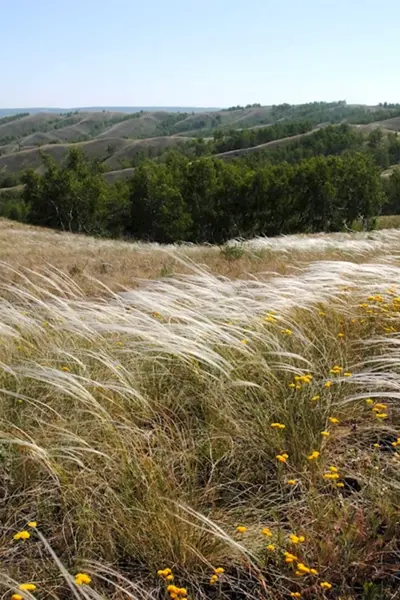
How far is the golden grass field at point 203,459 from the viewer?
1775mm

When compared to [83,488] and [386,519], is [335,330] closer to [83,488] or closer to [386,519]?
[386,519]

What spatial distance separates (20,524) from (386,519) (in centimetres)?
137

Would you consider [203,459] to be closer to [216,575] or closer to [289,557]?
[216,575]

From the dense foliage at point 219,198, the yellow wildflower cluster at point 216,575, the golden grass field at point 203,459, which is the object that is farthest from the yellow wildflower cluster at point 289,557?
the dense foliage at point 219,198

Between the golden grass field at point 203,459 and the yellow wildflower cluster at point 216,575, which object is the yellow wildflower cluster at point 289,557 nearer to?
the golden grass field at point 203,459

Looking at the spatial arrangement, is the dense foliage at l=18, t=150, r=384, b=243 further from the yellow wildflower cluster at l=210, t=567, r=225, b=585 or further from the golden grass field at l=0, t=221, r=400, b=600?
the yellow wildflower cluster at l=210, t=567, r=225, b=585

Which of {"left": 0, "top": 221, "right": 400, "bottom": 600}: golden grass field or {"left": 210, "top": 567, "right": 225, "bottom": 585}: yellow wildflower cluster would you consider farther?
{"left": 0, "top": 221, "right": 400, "bottom": 600}: golden grass field

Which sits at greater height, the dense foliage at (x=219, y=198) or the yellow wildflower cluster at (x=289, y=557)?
the yellow wildflower cluster at (x=289, y=557)

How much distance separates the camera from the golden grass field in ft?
5.82

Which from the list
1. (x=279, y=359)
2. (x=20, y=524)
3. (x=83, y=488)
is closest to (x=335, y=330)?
(x=279, y=359)

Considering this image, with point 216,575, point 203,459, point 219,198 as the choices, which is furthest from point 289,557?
point 219,198

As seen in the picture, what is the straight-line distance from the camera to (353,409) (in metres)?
2.68

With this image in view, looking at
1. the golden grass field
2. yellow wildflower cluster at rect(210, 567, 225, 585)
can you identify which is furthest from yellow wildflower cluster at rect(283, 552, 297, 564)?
yellow wildflower cluster at rect(210, 567, 225, 585)

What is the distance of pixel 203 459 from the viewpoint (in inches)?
94.2
